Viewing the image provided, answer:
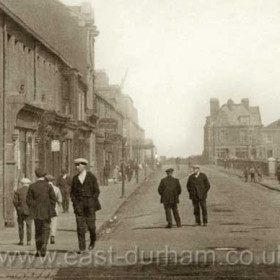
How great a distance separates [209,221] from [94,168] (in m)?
22.9

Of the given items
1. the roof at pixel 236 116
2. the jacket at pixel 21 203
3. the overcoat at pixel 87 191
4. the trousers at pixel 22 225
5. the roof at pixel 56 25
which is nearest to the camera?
the overcoat at pixel 87 191

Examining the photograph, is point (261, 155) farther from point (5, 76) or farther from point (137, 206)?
point (5, 76)

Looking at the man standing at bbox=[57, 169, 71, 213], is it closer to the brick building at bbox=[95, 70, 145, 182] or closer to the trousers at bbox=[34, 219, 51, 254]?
the brick building at bbox=[95, 70, 145, 182]

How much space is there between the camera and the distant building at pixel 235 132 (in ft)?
371

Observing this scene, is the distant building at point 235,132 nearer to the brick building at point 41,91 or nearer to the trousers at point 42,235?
the brick building at point 41,91

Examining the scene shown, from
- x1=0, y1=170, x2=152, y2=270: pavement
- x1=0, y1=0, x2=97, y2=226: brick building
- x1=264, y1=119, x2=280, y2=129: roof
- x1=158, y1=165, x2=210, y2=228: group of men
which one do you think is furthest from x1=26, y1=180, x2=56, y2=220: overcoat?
x1=264, y1=119, x2=280, y2=129: roof

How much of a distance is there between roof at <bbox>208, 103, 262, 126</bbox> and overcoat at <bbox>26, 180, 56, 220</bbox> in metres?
103

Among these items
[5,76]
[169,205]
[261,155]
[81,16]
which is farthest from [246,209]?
[261,155]

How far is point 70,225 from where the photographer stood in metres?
18.2

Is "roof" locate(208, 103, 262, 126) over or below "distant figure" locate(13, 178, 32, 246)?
over

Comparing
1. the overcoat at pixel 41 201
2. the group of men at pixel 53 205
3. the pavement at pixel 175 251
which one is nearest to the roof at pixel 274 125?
the pavement at pixel 175 251

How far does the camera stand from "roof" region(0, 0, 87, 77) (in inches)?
1102

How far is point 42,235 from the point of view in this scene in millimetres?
12312

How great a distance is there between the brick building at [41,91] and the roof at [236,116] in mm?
73240
